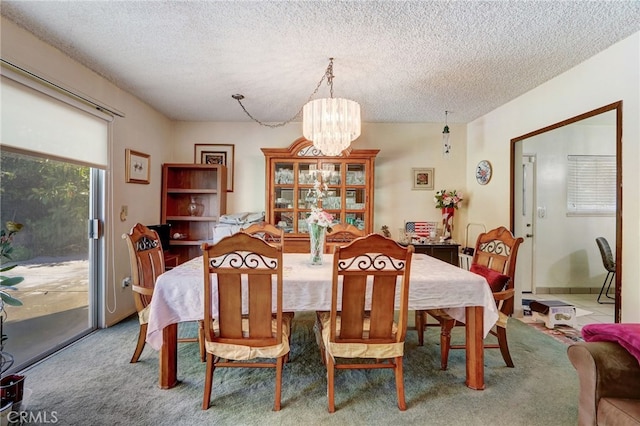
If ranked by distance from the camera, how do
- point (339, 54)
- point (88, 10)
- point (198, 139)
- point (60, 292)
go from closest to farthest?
point (88, 10) → point (339, 54) → point (60, 292) → point (198, 139)

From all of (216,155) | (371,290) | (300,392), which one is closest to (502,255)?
(371,290)

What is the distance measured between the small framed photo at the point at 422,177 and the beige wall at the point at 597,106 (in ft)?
2.63

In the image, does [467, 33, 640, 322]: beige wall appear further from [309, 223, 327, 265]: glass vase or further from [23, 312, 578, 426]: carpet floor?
[309, 223, 327, 265]: glass vase

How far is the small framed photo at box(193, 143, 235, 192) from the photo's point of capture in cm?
418

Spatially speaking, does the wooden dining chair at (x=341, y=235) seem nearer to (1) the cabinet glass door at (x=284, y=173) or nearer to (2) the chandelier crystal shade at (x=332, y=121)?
(2) the chandelier crystal shade at (x=332, y=121)

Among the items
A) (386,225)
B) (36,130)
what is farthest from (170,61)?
(386,225)

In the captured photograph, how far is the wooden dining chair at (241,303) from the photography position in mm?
1517

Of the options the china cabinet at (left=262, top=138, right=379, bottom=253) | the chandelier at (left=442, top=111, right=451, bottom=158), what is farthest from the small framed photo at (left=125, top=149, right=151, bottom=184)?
the chandelier at (left=442, top=111, right=451, bottom=158)

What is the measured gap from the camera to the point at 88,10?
71.3 inches

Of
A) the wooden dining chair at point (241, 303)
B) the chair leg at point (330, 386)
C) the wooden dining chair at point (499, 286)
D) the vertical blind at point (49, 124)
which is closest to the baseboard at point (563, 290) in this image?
the wooden dining chair at point (499, 286)

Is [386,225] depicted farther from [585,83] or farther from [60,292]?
[60,292]

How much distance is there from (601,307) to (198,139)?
17.8 feet

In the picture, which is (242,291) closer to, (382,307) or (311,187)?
(382,307)

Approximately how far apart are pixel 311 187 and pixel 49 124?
252 cm
